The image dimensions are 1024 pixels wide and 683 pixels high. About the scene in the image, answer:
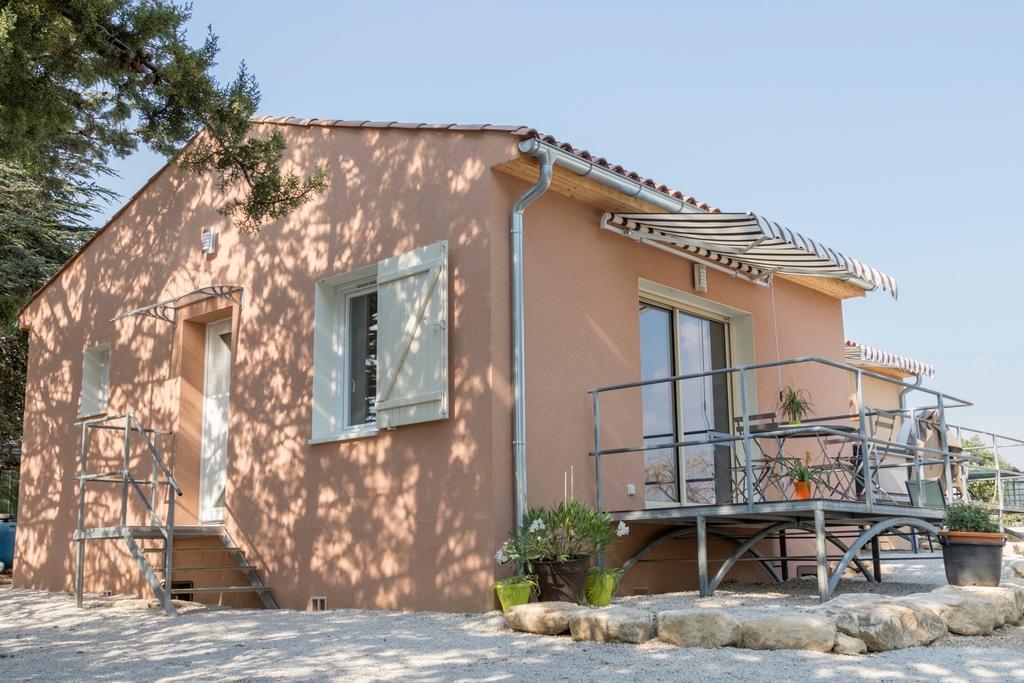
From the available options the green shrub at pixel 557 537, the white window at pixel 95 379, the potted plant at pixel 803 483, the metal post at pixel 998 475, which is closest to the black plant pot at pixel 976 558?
the potted plant at pixel 803 483

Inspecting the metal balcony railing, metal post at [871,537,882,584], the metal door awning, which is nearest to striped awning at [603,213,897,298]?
the metal balcony railing

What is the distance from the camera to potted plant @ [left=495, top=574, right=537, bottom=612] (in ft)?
23.2

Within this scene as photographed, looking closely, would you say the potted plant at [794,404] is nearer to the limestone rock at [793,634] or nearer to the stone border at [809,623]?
the stone border at [809,623]

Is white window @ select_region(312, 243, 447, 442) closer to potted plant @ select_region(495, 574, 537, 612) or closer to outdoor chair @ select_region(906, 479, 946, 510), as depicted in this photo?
potted plant @ select_region(495, 574, 537, 612)

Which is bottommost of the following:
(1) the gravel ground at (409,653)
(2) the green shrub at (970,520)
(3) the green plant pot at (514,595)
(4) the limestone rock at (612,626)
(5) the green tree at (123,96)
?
(1) the gravel ground at (409,653)

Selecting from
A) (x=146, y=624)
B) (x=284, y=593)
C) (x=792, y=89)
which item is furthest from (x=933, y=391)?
(x=792, y=89)

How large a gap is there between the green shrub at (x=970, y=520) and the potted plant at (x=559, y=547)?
7.78 feet

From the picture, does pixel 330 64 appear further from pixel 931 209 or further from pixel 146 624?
pixel 931 209

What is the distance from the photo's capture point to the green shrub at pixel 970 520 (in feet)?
23.9

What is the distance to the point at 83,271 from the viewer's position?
12594 millimetres

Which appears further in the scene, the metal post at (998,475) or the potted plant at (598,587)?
the metal post at (998,475)

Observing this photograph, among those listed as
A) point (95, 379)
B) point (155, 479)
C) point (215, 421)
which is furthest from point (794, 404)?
point (95, 379)

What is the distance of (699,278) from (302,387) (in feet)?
13.0

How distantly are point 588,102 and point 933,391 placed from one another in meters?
6.37
